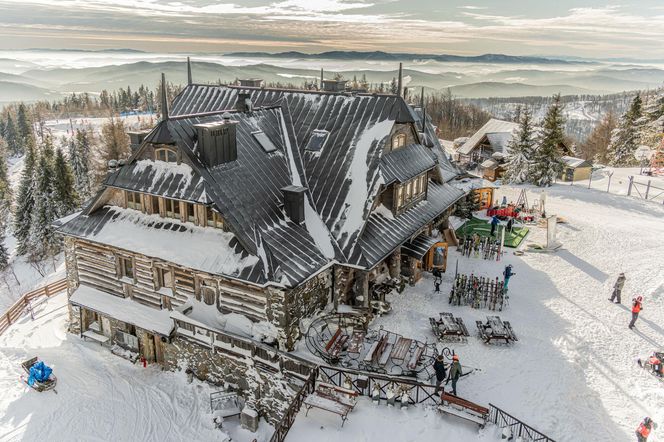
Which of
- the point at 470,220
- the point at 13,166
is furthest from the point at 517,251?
the point at 13,166

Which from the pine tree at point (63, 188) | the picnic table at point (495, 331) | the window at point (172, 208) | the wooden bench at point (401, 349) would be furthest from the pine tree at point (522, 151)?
the pine tree at point (63, 188)

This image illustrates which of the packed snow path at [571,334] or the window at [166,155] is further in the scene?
the window at [166,155]

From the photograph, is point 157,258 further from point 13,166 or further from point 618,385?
point 13,166

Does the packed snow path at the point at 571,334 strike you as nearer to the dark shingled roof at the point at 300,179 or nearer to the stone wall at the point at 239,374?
the dark shingled roof at the point at 300,179

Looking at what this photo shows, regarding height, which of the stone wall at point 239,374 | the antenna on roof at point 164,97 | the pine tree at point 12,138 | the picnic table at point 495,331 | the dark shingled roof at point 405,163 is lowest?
the pine tree at point 12,138

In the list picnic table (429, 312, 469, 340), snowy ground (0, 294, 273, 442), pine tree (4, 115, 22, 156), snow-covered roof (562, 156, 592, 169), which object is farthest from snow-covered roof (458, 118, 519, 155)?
pine tree (4, 115, 22, 156)

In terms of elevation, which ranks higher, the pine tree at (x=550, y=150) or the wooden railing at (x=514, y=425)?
the pine tree at (x=550, y=150)
